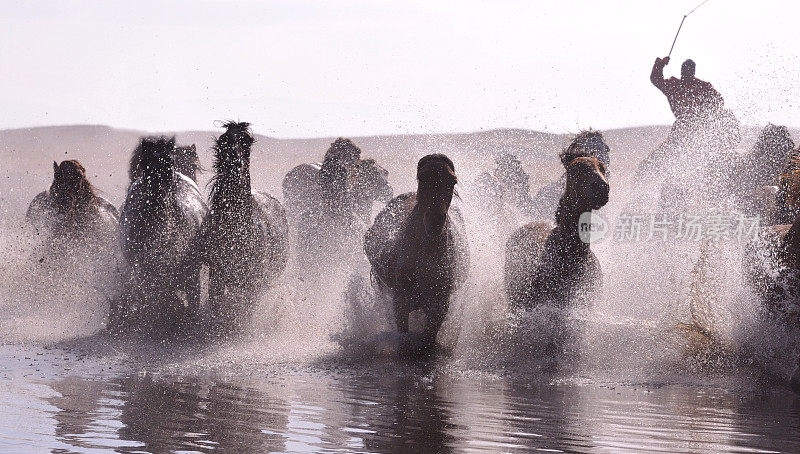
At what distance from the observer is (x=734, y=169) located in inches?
551

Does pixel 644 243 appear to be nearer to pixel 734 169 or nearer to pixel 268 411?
pixel 734 169

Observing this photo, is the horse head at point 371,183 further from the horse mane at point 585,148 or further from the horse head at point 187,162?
the horse mane at point 585,148

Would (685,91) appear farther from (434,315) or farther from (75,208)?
(75,208)

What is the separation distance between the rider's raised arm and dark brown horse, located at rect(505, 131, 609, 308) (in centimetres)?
693

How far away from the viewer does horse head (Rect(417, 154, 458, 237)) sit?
30.0 ft

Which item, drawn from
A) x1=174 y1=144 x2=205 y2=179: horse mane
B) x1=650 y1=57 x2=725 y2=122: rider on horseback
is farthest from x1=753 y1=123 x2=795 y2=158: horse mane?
x1=174 y1=144 x2=205 y2=179: horse mane

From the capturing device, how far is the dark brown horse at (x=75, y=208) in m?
12.8

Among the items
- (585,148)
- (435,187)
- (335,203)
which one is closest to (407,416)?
(435,187)

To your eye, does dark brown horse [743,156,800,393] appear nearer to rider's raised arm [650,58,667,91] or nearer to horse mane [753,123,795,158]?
horse mane [753,123,795,158]

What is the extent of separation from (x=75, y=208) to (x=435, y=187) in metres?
5.48

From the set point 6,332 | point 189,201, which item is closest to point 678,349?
point 189,201

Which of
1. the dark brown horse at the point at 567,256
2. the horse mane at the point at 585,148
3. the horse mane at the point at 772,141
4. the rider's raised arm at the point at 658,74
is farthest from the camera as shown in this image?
Answer: the rider's raised arm at the point at 658,74

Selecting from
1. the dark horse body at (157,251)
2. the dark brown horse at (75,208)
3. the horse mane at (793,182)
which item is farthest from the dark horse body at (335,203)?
the horse mane at (793,182)

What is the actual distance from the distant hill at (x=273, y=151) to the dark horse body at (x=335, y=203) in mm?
19980
